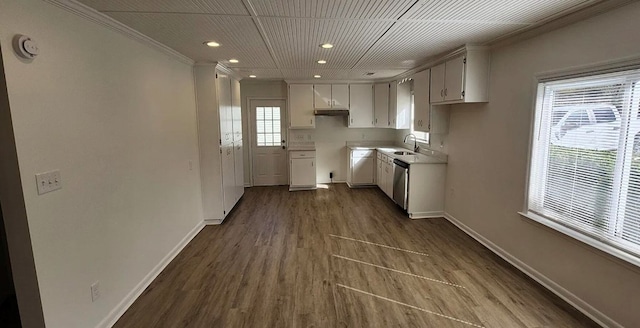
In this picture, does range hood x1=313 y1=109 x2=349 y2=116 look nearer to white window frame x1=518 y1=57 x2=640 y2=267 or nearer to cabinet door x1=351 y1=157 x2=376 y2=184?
cabinet door x1=351 y1=157 x2=376 y2=184

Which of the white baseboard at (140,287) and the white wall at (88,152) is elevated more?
the white wall at (88,152)

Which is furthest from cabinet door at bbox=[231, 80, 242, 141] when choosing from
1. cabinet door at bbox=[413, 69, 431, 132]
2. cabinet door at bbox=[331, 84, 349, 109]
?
cabinet door at bbox=[413, 69, 431, 132]

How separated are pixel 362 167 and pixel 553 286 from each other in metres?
4.19

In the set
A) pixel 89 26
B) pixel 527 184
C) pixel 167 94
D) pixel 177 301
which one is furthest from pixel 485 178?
pixel 89 26

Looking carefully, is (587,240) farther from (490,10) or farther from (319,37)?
(319,37)

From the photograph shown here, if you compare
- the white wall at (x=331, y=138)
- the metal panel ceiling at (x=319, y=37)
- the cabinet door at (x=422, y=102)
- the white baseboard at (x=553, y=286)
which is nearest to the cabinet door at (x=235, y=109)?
the white wall at (x=331, y=138)

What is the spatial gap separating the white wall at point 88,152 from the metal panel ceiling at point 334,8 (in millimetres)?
1257

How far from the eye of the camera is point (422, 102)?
15.6ft

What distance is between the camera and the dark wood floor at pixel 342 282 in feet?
7.80

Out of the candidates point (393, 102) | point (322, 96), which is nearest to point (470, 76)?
point (393, 102)

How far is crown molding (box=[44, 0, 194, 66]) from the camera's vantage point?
1970mm

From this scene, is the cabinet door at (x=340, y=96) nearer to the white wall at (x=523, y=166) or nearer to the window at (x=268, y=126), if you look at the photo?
the window at (x=268, y=126)

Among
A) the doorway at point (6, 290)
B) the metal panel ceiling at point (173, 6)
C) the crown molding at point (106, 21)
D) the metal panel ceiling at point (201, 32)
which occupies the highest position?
the metal panel ceiling at point (201, 32)

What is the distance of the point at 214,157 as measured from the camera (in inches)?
174
